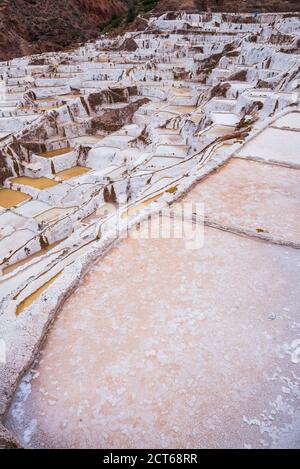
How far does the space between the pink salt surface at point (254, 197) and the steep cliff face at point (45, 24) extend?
117 ft

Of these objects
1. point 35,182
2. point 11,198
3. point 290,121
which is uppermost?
point 290,121

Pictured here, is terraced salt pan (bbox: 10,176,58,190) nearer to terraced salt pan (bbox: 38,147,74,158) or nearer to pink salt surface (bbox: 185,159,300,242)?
terraced salt pan (bbox: 38,147,74,158)

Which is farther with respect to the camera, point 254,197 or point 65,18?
point 65,18

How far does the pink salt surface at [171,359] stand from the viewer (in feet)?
8.18

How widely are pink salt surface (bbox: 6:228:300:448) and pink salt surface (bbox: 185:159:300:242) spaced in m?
0.72

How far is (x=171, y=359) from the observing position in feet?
9.73

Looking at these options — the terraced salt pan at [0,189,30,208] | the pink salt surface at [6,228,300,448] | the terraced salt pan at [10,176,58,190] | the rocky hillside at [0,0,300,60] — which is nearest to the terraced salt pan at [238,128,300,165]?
the pink salt surface at [6,228,300,448]

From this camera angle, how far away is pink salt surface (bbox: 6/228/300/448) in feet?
8.18

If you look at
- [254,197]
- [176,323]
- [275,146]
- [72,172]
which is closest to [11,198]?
[72,172]

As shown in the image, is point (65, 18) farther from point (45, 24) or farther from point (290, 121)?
point (290, 121)

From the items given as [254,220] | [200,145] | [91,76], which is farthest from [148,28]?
[254,220]

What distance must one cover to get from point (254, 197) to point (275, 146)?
2520 millimetres

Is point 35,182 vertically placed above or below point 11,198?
above
